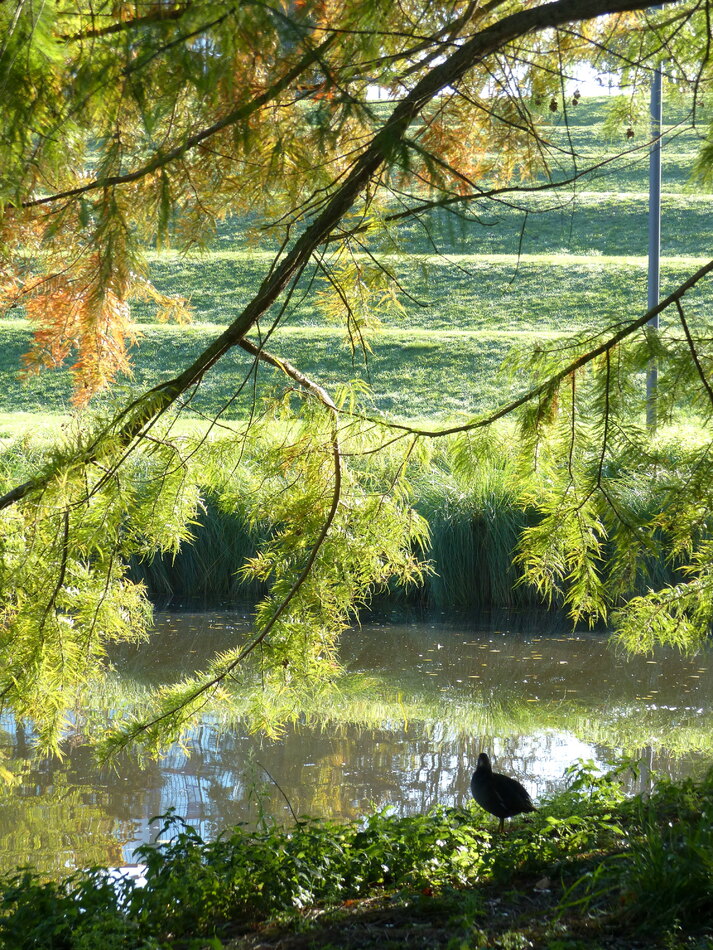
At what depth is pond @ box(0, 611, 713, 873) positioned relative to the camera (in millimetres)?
4246

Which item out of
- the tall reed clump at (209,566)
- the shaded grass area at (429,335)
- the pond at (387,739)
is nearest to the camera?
the pond at (387,739)

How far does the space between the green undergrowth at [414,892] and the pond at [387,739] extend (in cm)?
44

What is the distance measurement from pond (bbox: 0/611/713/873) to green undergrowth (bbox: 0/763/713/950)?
444mm

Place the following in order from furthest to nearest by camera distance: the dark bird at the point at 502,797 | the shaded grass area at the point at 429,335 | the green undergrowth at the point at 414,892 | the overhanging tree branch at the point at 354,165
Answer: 1. the shaded grass area at the point at 429,335
2. the dark bird at the point at 502,797
3. the green undergrowth at the point at 414,892
4. the overhanging tree branch at the point at 354,165

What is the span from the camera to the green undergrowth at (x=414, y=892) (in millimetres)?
2355

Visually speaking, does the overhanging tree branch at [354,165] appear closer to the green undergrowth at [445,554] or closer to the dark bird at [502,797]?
the dark bird at [502,797]

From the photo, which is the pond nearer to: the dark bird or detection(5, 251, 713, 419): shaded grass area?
the dark bird

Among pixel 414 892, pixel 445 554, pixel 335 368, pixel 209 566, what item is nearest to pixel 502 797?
pixel 414 892

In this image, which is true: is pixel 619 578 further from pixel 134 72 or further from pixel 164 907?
pixel 134 72

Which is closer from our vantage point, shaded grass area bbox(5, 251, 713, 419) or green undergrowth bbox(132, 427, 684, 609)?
green undergrowth bbox(132, 427, 684, 609)

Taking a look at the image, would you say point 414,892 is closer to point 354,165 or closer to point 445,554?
point 354,165

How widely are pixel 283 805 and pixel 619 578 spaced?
2.42 m

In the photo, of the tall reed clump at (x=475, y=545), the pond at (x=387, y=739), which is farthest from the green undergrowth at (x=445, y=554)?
the pond at (x=387, y=739)

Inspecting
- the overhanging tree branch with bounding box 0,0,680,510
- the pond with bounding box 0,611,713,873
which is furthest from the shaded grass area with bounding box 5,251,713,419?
the overhanging tree branch with bounding box 0,0,680,510
